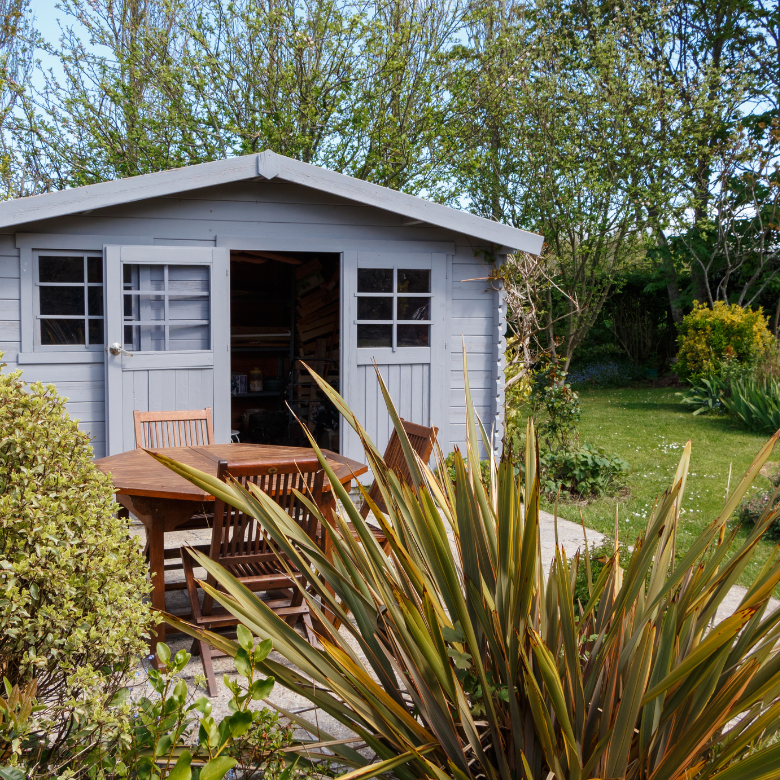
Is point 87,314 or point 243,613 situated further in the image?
point 87,314

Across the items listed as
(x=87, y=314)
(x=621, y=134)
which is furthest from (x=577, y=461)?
(x=621, y=134)

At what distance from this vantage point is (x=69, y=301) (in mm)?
6230

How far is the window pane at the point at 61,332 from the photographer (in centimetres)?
618

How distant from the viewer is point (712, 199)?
642 inches

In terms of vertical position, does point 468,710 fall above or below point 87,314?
below

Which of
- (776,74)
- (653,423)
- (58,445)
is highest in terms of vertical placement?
(776,74)

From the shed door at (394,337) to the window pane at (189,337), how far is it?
47.4 inches

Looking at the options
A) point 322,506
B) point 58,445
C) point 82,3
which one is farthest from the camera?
point 82,3

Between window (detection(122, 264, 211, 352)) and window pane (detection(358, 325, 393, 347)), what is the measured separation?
135cm

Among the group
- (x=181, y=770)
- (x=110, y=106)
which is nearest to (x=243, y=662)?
(x=181, y=770)

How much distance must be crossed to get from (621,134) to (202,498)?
41.9 ft

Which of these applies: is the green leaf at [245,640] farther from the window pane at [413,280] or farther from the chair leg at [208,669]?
the window pane at [413,280]

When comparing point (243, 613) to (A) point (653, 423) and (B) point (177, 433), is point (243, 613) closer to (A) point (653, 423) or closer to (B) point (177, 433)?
(B) point (177, 433)

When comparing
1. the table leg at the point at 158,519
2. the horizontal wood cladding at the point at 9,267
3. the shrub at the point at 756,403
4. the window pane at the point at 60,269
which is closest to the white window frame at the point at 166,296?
the window pane at the point at 60,269
